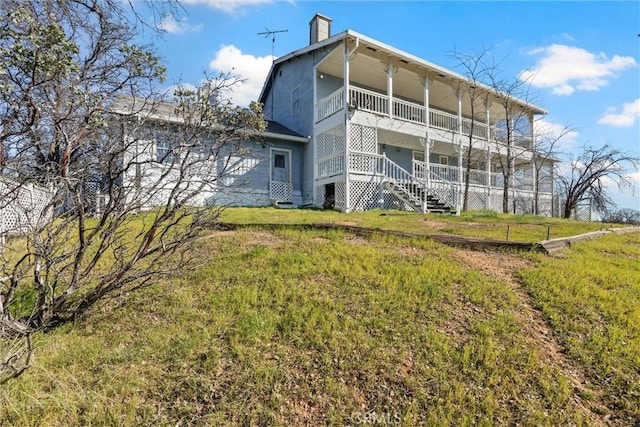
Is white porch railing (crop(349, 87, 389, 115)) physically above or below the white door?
above

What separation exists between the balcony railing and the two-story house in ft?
0.14

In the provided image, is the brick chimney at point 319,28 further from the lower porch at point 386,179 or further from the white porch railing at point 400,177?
the white porch railing at point 400,177

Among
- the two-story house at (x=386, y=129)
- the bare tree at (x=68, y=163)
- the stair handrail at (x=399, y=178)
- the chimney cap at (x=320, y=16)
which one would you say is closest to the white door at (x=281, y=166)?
the two-story house at (x=386, y=129)

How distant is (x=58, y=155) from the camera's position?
3.77 m

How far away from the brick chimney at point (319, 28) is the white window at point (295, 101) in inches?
90.5

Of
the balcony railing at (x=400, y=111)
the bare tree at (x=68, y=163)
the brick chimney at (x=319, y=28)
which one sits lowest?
the bare tree at (x=68, y=163)

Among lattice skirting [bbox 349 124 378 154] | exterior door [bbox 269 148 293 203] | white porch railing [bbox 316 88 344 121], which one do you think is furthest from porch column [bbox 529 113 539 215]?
exterior door [bbox 269 148 293 203]

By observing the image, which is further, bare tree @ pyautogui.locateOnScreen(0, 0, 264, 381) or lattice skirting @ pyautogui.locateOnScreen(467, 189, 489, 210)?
lattice skirting @ pyautogui.locateOnScreen(467, 189, 489, 210)

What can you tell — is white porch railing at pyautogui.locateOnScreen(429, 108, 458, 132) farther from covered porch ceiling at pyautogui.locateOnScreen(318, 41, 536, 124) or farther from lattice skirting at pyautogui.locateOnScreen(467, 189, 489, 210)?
lattice skirting at pyautogui.locateOnScreen(467, 189, 489, 210)

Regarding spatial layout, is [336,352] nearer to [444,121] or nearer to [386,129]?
[386,129]

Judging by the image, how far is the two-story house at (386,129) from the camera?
12.2m

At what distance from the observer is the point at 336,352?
9.82 ft

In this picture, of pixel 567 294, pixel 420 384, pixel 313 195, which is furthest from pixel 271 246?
pixel 313 195

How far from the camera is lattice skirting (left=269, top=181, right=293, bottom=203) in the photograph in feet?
46.7
